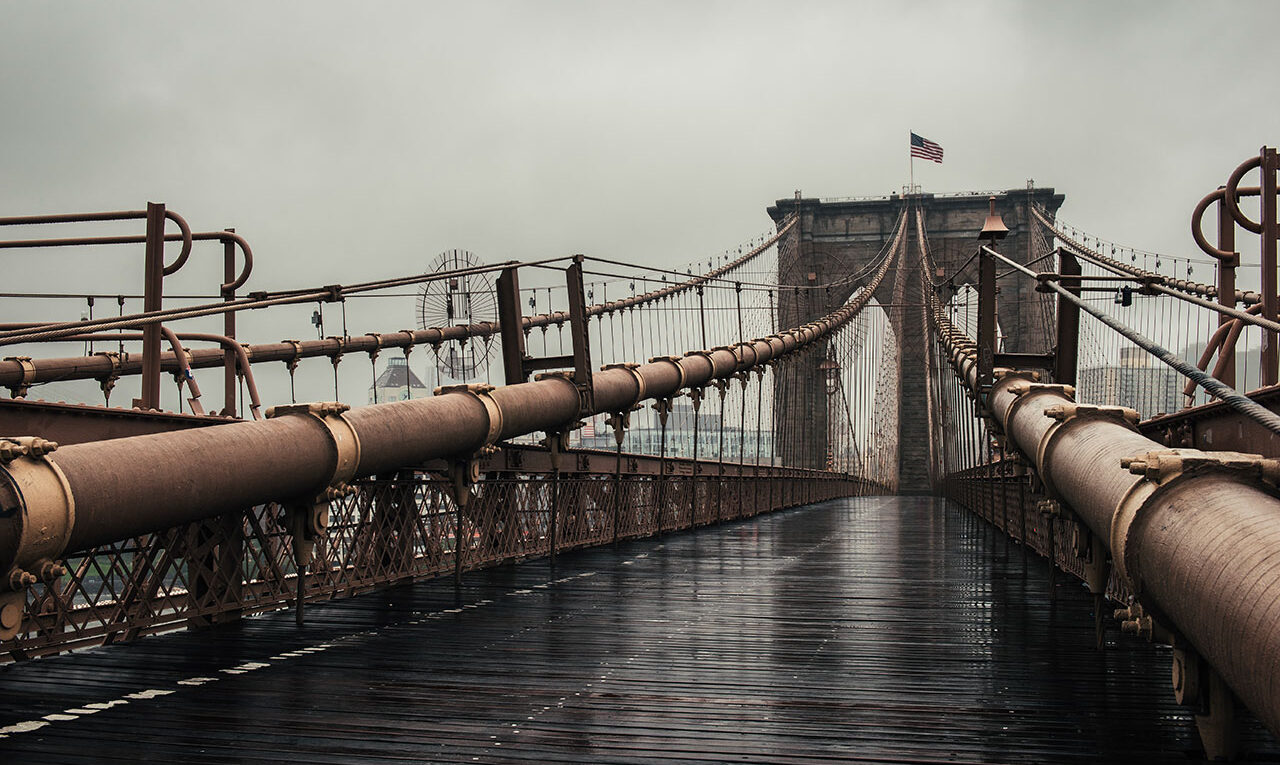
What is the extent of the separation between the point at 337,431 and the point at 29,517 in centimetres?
279

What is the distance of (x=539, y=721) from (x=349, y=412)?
11.4ft

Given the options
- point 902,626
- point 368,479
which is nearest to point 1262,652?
point 902,626

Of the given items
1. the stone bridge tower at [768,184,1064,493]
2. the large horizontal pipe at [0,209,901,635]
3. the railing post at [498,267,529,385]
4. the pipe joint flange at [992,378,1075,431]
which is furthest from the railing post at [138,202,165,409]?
the stone bridge tower at [768,184,1064,493]

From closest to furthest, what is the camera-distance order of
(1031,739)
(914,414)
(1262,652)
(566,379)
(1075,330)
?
(1262,652), (1031,739), (1075,330), (566,379), (914,414)

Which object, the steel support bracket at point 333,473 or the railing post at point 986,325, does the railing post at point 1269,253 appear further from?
the steel support bracket at point 333,473

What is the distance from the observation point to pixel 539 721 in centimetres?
547

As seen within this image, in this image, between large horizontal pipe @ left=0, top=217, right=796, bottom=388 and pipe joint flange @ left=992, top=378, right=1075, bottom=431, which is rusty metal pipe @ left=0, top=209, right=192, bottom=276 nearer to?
large horizontal pipe @ left=0, top=217, right=796, bottom=388

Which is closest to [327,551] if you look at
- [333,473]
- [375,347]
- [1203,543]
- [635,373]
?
[333,473]

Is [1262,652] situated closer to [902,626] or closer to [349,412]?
[902,626]

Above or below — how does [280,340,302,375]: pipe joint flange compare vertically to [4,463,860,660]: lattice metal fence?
above

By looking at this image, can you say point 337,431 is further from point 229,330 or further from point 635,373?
point 635,373

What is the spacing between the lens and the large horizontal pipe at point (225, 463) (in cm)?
529

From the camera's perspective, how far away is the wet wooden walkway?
496 cm

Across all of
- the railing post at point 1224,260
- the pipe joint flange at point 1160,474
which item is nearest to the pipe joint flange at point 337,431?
the pipe joint flange at point 1160,474
